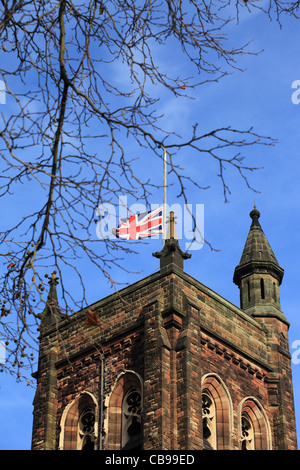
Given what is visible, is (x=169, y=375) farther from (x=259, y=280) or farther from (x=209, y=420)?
(x=259, y=280)

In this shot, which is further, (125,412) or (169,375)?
(125,412)

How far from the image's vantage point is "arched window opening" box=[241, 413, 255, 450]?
115 ft

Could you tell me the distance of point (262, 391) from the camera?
36.5 meters

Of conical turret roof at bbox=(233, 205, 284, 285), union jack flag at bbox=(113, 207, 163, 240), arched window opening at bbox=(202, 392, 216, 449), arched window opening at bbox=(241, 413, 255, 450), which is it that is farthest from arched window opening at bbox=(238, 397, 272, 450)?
union jack flag at bbox=(113, 207, 163, 240)

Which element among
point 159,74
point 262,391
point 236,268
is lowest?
point 159,74

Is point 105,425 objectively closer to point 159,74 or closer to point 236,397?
point 236,397

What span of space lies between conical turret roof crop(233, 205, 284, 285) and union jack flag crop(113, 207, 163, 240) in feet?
14.8

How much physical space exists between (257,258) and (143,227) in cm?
625

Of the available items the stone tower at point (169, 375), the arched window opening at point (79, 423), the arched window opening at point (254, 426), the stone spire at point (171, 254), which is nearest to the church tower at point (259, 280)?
the stone tower at point (169, 375)

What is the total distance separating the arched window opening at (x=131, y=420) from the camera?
32.7 metres

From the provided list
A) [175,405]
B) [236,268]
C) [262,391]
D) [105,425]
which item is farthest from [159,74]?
[236,268]

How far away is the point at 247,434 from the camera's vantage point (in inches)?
1396

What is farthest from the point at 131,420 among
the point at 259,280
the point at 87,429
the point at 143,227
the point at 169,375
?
the point at 259,280
